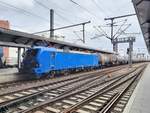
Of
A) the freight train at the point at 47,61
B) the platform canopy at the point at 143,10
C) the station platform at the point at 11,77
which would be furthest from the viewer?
the freight train at the point at 47,61

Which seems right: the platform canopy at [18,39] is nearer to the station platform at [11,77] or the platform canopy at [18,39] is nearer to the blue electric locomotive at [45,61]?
the blue electric locomotive at [45,61]

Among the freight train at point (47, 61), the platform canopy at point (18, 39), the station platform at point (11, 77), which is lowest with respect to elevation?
the station platform at point (11, 77)

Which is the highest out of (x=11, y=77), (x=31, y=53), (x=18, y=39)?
(x=18, y=39)

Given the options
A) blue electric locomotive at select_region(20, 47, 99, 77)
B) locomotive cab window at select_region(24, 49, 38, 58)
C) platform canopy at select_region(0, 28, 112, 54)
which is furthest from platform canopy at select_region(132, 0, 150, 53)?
platform canopy at select_region(0, 28, 112, 54)

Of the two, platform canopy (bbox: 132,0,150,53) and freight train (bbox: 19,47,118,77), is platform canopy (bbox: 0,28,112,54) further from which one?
platform canopy (bbox: 132,0,150,53)

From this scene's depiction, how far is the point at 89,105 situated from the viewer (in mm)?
10328

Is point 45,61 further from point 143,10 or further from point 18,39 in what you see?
point 143,10

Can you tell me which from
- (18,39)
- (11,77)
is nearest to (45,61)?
(11,77)

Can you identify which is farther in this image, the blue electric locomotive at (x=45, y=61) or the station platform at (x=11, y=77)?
the blue electric locomotive at (x=45, y=61)

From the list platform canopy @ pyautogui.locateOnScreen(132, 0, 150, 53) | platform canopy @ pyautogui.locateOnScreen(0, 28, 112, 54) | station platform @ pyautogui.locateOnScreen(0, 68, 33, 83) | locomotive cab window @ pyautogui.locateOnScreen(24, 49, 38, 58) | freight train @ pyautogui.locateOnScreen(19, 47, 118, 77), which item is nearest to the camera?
platform canopy @ pyautogui.locateOnScreen(132, 0, 150, 53)

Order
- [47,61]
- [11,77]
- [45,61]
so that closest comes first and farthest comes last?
1. [11,77]
2. [45,61]
3. [47,61]

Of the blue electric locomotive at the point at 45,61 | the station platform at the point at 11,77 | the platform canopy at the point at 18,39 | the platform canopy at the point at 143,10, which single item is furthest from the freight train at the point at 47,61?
the platform canopy at the point at 143,10

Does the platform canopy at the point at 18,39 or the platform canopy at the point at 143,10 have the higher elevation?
the platform canopy at the point at 143,10

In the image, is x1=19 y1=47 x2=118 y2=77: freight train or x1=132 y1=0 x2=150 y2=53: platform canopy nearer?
x1=132 y1=0 x2=150 y2=53: platform canopy
